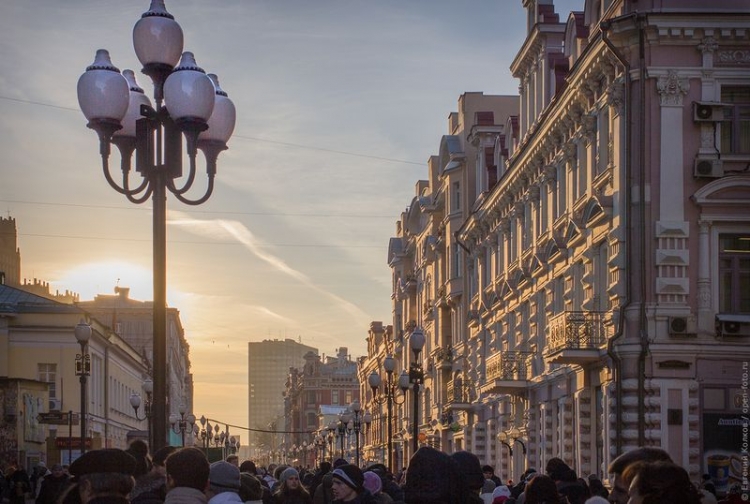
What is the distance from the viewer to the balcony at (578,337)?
98.3 feet

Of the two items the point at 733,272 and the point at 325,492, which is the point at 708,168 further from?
the point at 325,492

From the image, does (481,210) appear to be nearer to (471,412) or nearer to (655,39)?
(471,412)

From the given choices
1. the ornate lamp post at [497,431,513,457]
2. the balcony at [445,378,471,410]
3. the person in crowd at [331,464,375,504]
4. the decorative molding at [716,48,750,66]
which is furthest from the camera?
the balcony at [445,378,471,410]

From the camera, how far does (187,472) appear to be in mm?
8008

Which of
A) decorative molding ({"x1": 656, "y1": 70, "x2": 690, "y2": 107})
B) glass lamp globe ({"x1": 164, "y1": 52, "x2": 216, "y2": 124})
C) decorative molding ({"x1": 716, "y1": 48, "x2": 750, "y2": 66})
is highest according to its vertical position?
decorative molding ({"x1": 716, "y1": 48, "x2": 750, "y2": 66})

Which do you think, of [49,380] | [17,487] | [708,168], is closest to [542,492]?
[708,168]

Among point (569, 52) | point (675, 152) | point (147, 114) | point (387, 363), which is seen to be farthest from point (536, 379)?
point (147, 114)

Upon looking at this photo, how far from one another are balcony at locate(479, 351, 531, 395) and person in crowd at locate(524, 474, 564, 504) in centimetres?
2945

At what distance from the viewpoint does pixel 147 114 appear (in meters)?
13.5

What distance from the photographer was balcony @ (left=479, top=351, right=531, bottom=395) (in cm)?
3953

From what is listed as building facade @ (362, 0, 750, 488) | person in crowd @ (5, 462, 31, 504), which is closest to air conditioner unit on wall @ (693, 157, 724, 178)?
building facade @ (362, 0, 750, 488)

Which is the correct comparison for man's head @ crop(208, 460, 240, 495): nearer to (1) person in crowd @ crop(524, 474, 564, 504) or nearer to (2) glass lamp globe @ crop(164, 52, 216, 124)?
(1) person in crowd @ crop(524, 474, 564, 504)

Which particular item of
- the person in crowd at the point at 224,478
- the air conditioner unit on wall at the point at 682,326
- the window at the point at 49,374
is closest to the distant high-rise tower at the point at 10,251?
the window at the point at 49,374

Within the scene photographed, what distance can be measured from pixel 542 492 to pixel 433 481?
2.35 meters
